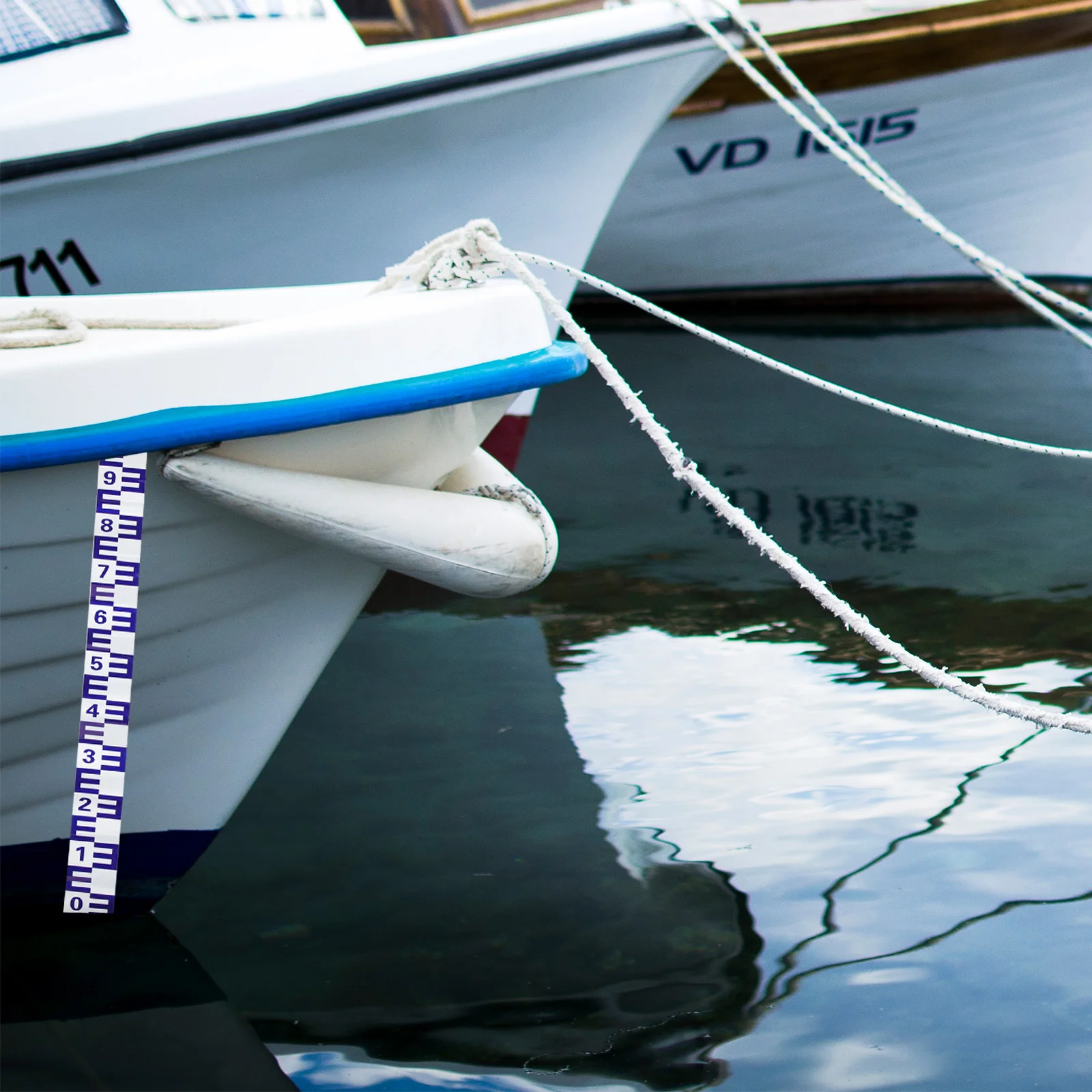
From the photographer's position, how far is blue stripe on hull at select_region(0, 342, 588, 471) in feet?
7.40

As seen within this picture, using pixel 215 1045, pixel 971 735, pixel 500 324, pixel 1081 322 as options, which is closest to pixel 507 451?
pixel 971 735

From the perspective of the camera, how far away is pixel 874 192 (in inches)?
332

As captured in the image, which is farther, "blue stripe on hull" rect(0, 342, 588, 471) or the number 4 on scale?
the number 4 on scale

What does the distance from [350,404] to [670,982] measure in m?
1.04

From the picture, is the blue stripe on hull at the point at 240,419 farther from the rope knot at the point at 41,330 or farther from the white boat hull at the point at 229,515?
the rope knot at the point at 41,330

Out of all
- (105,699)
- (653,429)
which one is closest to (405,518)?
(653,429)

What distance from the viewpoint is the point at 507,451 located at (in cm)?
506

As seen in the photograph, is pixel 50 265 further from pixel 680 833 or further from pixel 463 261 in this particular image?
pixel 680 833

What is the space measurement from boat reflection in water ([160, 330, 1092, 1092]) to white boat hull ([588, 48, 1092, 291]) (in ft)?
12.2

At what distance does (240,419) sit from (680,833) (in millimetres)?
1229

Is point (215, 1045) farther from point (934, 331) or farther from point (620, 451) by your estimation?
point (934, 331)

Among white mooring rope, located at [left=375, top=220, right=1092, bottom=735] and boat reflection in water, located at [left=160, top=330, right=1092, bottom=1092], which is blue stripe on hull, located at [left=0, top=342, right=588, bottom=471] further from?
boat reflection in water, located at [left=160, top=330, right=1092, bottom=1092]

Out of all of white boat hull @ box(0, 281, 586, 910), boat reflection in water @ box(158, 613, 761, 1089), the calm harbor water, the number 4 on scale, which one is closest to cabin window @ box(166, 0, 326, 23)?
the number 4 on scale

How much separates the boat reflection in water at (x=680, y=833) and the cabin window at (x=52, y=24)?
182 centimetres
